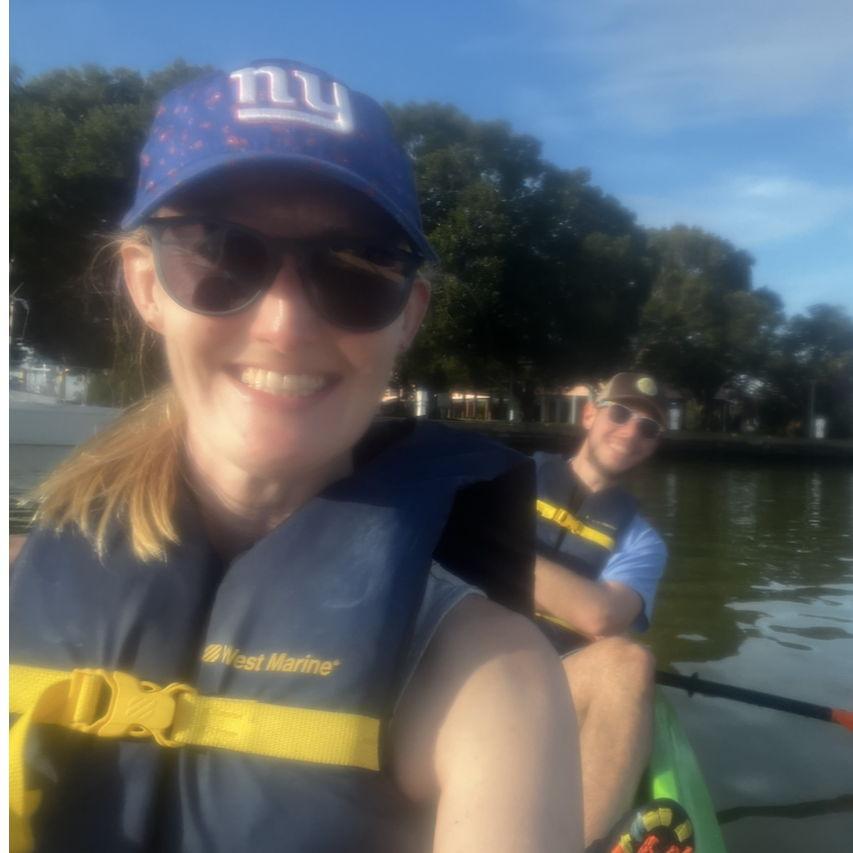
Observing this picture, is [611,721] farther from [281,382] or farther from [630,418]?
[281,382]

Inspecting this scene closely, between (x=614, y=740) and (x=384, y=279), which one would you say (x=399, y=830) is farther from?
(x=614, y=740)

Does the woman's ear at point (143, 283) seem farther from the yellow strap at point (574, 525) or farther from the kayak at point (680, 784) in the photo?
the yellow strap at point (574, 525)

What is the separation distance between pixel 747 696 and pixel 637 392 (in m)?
0.91

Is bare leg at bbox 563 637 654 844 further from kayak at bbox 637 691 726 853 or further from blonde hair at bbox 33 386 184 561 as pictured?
blonde hair at bbox 33 386 184 561

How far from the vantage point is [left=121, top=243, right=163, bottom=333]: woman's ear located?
2.68 ft

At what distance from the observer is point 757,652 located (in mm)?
3857

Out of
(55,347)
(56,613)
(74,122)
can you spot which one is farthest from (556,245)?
(56,613)

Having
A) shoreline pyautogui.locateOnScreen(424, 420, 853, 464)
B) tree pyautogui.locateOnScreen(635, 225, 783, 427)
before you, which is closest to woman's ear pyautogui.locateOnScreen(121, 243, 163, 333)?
tree pyautogui.locateOnScreen(635, 225, 783, 427)

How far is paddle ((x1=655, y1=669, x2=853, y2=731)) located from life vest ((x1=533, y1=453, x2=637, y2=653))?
0.37 metres

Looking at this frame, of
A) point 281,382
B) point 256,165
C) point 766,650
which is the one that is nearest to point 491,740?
point 281,382

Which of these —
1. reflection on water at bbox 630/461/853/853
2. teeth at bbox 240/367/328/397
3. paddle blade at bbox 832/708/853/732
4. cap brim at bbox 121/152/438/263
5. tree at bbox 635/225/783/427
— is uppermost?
tree at bbox 635/225/783/427

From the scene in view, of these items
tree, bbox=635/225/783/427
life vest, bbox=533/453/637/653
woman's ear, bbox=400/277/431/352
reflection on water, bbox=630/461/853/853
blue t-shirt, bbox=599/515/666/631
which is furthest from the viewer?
tree, bbox=635/225/783/427

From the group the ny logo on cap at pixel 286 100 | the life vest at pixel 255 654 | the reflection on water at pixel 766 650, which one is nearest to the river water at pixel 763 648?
the reflection on water at pixel 766 650

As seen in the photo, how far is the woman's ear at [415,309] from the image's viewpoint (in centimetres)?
86
